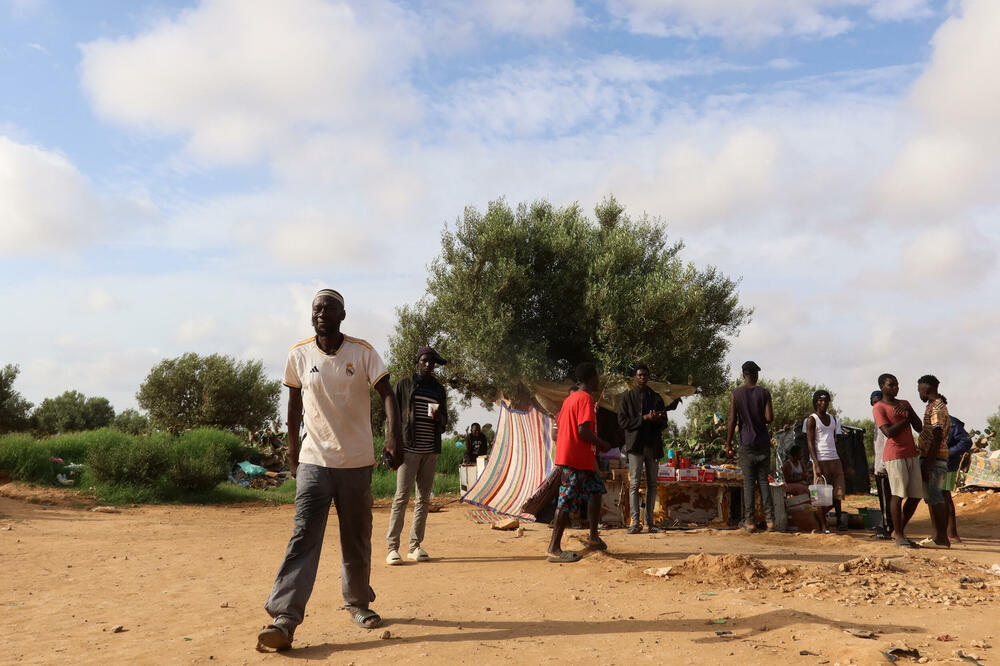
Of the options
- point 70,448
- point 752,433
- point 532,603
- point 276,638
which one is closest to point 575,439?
point 532,603

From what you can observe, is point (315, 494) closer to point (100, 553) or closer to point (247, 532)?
point (100, 553)

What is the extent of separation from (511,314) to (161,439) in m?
9.09

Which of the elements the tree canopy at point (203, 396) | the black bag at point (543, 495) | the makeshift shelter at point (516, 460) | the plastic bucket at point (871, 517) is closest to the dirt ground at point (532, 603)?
the black bag at point (543, 495)

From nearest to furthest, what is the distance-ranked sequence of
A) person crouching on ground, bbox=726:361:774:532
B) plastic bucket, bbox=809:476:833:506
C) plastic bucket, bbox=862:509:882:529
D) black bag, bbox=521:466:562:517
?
person crouching on ground, bbox=726:361:774:532
plastic bucket, bbox=809:476:833:506
black bag, bbox=521:466:562:517
plastic bucket, bbox=862:509:882:529

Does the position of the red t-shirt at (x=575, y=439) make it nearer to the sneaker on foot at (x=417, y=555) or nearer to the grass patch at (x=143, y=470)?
the sneaker on foot at (x=417, y=555)

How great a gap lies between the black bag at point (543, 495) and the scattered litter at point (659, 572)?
4.26 metres

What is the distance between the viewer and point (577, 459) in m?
7.48

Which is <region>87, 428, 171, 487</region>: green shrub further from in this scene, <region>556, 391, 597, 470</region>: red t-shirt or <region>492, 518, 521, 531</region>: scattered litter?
<region>556, 391, 597, 470</region>: red t-shirt

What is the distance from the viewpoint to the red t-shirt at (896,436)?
331 inches

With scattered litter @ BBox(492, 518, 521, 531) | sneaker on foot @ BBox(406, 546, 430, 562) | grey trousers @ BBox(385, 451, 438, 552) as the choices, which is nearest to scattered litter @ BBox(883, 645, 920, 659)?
grey trousers @ BBox(385, 451, 438, 552)

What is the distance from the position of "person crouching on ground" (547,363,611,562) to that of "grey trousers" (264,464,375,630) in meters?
2.91

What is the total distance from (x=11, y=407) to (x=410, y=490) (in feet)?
127

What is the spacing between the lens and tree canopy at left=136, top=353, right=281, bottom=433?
35.2 meters

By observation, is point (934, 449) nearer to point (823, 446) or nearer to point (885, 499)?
point (885, 499)
